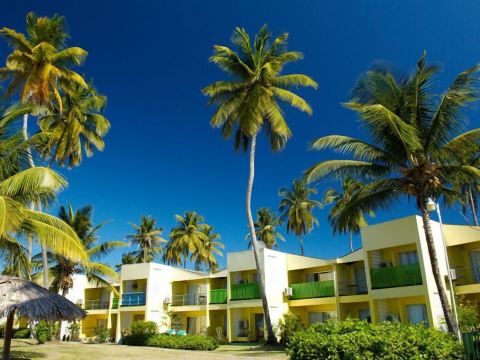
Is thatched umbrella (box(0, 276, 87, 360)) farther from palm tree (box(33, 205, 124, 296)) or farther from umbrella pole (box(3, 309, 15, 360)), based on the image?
palm tree (box(33, 205, 124, 296))

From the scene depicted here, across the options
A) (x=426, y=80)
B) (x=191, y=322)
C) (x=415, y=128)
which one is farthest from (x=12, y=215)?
(x=191, y=322)

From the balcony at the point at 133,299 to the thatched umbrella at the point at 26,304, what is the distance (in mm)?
20662

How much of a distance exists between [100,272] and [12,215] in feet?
57.4

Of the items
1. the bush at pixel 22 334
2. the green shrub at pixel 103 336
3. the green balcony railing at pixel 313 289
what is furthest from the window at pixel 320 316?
the bush at pixel 22 334

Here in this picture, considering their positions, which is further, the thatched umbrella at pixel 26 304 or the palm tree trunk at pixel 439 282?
the palm tree trunk at pixel 439 282

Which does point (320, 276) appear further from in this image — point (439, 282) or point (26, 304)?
point (26, 304)

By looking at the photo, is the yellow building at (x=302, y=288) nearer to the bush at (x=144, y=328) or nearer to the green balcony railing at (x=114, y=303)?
the green balcony railing at (x=114, y=303)

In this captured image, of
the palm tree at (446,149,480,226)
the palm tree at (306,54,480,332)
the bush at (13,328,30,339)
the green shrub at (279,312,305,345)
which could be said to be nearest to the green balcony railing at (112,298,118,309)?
the bush at (13,328,30,339)

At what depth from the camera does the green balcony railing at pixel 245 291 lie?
92.6 ft

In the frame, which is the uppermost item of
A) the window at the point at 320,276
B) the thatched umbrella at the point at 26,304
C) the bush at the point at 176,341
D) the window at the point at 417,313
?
the window at the point at 320,276

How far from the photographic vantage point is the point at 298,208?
4369cm

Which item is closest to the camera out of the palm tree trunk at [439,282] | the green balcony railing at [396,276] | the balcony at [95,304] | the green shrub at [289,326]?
the palm tree trunk at [439,282]

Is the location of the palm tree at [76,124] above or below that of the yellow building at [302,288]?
above

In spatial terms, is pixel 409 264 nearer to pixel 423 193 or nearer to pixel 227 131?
pixel 423 193
